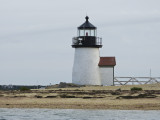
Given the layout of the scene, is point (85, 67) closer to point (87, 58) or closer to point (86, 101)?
point (87, 58)

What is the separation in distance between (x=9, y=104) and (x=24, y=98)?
8.93ft

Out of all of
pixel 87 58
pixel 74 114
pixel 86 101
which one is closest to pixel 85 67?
pixel 87 58

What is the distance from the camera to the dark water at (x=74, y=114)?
Result: 1358 inches

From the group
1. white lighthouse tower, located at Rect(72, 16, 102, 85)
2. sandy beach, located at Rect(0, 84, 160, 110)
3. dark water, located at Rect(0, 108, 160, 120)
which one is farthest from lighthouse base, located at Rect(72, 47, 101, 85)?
dark water, located at Rect(0, 108, 160, 120)

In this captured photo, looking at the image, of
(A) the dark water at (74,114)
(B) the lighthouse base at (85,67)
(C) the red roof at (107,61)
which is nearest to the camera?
(A) the dark water at (74,114)

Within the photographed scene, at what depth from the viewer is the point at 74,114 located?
3672cm

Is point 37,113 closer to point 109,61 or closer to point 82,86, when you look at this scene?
point 82,86

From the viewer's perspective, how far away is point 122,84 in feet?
200

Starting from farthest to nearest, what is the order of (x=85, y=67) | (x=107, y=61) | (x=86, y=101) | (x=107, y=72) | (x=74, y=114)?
(x=107, y=61) < (x=107, y=72) < (x=85, y=67) < (x=86, y=101) < (x=74, y=114)

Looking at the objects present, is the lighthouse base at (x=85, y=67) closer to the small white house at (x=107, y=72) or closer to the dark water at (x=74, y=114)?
the small white house at (x=107, y=72)

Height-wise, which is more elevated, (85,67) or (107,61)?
(107,61)

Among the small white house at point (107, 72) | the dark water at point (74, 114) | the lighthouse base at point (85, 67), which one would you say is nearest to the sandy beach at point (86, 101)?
the dark water at point (74, 114)

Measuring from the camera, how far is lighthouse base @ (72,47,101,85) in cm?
5756

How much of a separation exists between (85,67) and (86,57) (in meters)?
1.04
